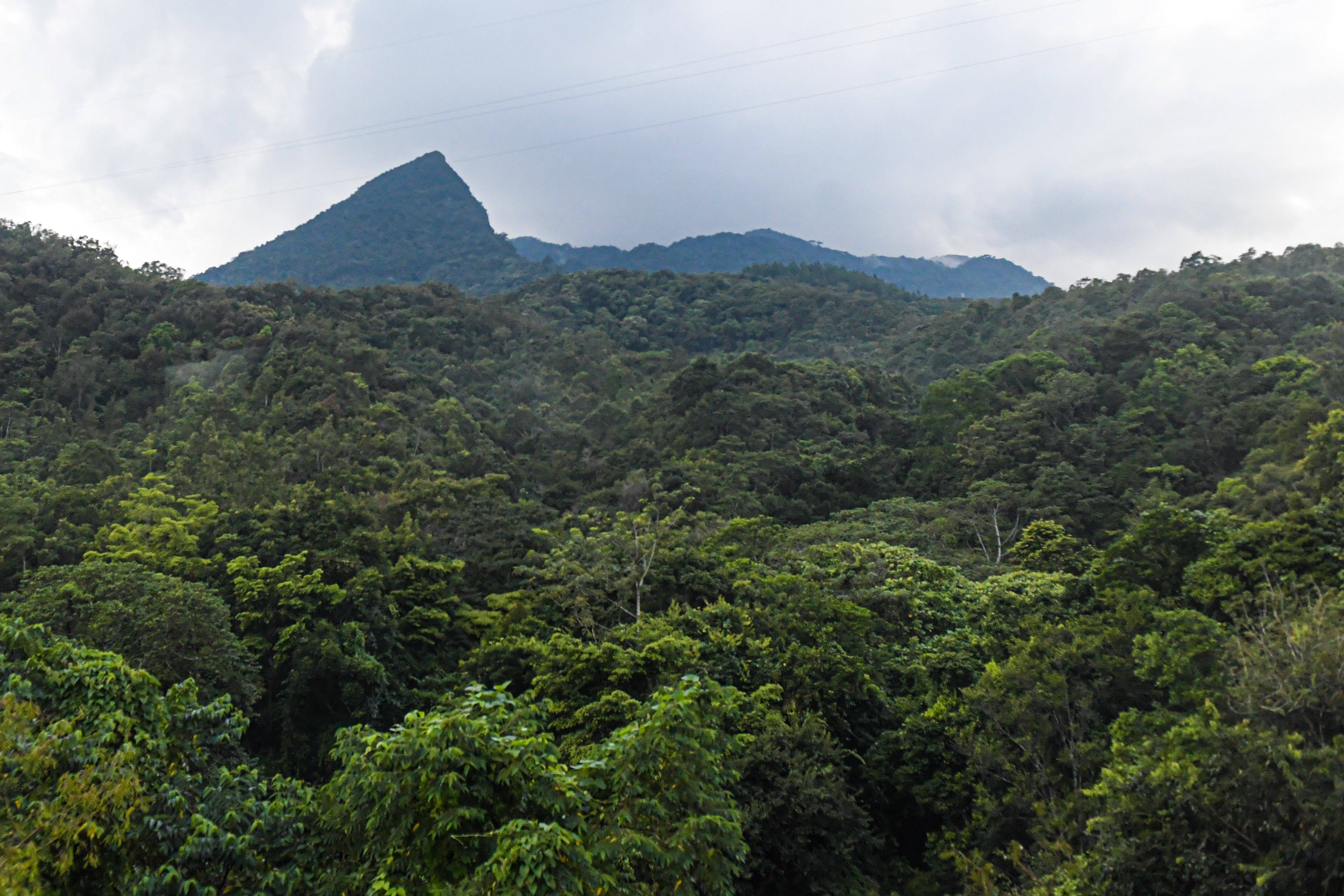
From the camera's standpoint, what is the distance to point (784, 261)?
12081 cm

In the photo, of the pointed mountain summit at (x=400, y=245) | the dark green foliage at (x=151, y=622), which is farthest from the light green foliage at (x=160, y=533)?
the pointed mountain summit at (x=400, y=245)

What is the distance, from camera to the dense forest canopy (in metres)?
5.00

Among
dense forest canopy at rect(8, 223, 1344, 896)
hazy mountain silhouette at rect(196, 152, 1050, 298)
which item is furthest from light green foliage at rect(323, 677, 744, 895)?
hazy mountain silhouette at rect(196, 152, 1050, 298)

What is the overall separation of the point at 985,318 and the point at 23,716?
51763 mm

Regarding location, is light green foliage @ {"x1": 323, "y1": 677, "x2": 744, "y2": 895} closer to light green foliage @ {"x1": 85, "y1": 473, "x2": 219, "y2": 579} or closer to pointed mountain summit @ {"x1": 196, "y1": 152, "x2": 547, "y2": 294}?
light green foliage @ {"x1": 85, "y1": 473, "x2": 219, "y2": 579}

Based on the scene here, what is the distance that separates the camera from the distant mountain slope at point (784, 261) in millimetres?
116125

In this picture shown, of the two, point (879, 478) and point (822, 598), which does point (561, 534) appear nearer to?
point (822, 598)

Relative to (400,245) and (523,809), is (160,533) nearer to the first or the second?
(523,809)

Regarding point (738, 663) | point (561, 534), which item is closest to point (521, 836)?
point (738, 663)

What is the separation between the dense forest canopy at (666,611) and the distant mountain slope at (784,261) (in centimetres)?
8011

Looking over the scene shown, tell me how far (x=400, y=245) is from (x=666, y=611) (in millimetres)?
100408

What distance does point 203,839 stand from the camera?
471 cm

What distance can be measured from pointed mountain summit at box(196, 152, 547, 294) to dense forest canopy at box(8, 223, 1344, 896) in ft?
188

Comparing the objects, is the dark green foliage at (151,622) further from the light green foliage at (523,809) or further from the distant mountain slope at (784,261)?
the distant mountain slope at (784,261)
